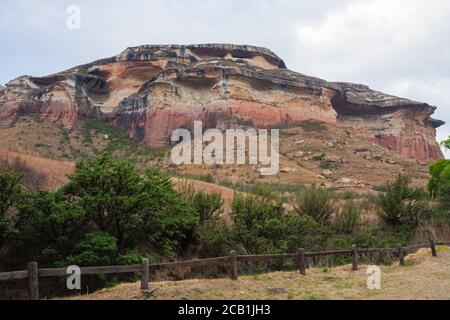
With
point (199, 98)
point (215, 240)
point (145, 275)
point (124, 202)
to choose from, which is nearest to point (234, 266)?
point (145, 275)

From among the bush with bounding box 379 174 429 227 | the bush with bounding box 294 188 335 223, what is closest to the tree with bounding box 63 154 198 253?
the bush with bounding box 294 188 335 223

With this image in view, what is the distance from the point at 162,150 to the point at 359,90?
43.9 m

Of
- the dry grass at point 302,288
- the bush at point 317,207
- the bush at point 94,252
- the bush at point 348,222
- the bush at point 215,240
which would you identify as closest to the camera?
the dry grass at point 302,288

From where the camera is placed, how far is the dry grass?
10.1 meters

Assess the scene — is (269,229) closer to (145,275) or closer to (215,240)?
(215,240)

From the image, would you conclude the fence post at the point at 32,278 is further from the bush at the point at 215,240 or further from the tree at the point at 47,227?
the bush at the point at 215,240

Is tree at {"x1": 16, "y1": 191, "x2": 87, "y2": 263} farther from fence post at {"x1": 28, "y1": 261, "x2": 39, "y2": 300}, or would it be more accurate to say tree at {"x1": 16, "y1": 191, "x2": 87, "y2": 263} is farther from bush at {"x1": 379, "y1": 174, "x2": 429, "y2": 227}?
bush at {"x1": 379, "y1": 174, "x2": 429, "y2": 227}

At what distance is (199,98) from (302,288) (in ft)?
170

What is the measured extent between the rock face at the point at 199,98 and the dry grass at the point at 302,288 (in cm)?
4383

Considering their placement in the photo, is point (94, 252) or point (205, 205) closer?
point (94, 252)

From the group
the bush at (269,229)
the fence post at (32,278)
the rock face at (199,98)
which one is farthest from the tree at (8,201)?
the rock face at (199,98)

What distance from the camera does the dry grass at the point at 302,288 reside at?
1013 cm

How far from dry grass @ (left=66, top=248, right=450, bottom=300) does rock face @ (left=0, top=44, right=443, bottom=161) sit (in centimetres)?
4383

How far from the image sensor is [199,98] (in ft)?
202
